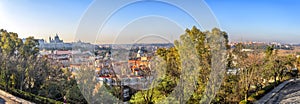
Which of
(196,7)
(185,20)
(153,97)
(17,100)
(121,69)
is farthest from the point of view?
(17,100)

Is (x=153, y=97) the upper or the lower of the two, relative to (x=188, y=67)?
lower

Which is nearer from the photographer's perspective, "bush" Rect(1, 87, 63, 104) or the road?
"bush" Rect(1, 87, 63, 104)

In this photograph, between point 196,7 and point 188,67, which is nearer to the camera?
point 196,7

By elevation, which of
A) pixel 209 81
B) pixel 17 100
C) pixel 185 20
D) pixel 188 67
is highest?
pixel 185 20

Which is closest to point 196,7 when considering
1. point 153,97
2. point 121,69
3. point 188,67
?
point 188,67

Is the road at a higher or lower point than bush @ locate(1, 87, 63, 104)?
lower

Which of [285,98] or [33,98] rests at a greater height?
[33,98]

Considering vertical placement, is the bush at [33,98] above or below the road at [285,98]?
above

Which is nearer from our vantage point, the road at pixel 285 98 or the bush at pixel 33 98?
the bush at pixel 33 98

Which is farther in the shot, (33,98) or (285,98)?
(285,98)

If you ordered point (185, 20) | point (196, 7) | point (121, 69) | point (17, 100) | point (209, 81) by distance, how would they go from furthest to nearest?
1. point (17, 100)
2. point (209, 81)
3. point (121, 69)
4. point (185, 20)
5. point (196, 7)

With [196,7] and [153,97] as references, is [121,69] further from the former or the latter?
[196,7]
